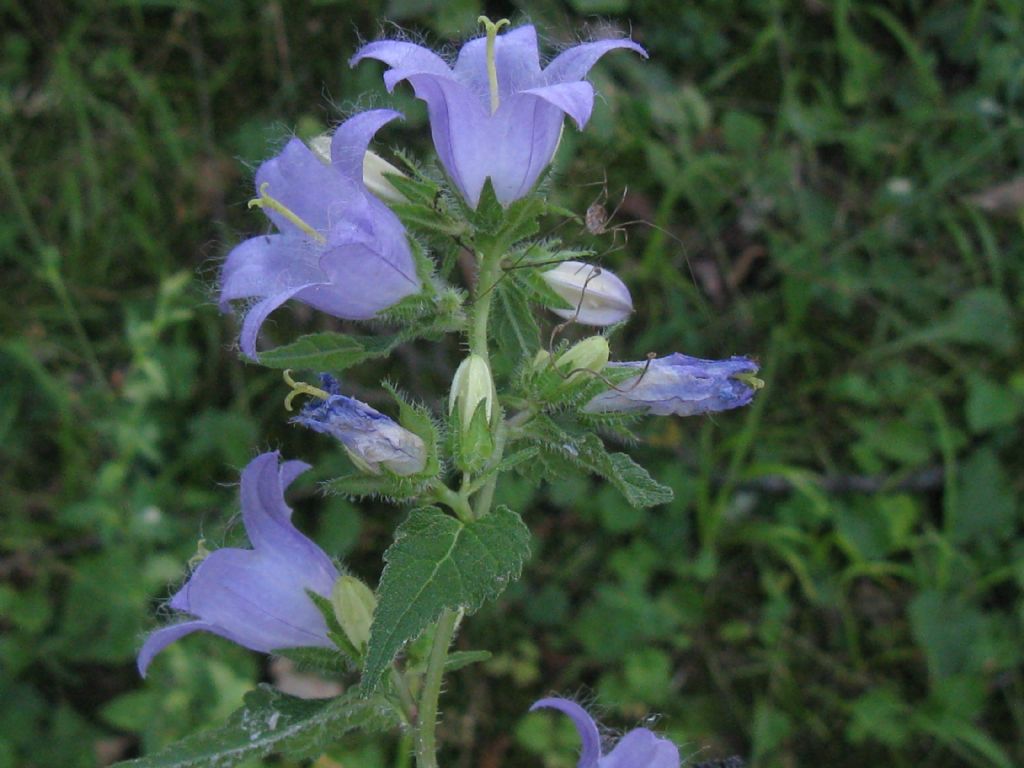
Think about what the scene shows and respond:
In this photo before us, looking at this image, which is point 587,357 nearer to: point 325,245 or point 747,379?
point 747,379

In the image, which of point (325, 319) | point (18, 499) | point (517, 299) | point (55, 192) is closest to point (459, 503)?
point (517, 299)

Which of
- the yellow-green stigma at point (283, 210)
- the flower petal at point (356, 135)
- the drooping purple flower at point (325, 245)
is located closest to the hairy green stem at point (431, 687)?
the drooping purple flower at point (325, 245)

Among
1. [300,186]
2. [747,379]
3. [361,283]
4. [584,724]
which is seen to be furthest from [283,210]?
[584,724]

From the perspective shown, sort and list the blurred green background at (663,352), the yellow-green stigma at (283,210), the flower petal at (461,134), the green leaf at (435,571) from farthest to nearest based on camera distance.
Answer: the blurred green background at (663,352) < the yellow-green stigma at (283,210) < the flower petal at (461,134) < the green leaf at (435,571)

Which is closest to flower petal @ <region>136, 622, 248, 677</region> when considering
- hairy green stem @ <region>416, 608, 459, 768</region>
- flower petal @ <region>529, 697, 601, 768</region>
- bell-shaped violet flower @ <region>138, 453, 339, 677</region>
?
bell-shaped violet flower @ <region>138, 453, 339, 677</region>

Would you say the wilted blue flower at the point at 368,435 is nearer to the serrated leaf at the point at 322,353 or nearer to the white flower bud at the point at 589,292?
the serrated leaf at the point at 322,353

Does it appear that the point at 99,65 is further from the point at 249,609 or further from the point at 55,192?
the point at 249,609

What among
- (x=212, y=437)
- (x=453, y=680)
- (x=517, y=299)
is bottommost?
(x=453, y=680)
